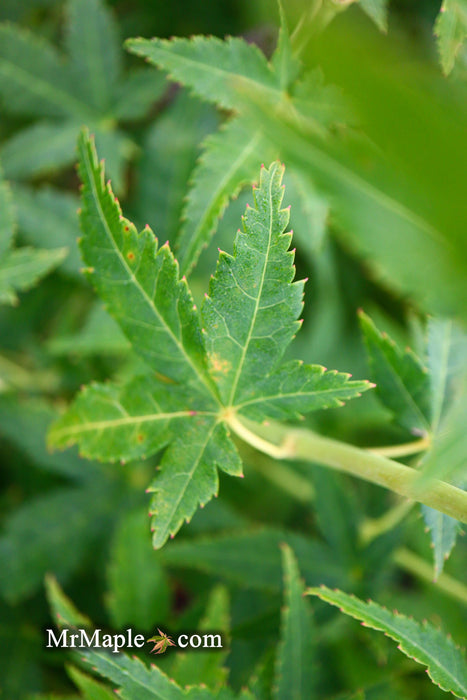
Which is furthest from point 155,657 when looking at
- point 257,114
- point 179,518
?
point 257,114

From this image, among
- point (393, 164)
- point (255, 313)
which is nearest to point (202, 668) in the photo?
point (255, 313)

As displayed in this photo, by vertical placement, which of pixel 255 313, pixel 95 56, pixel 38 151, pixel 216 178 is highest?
pixel 95 56

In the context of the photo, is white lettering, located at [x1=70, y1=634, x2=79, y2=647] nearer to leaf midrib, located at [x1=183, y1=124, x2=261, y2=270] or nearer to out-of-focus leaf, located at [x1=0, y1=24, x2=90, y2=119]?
leaf midrib, located at [x1=183, y1=124, x2=261, y2=270]

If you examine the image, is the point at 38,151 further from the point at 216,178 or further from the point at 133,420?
the point at 133,420

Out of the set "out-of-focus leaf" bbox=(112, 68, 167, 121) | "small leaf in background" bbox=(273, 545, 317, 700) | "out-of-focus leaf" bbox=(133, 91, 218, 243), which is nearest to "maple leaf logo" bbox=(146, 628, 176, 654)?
"small leaf in background" bbox=(273, 545, 317, 700)

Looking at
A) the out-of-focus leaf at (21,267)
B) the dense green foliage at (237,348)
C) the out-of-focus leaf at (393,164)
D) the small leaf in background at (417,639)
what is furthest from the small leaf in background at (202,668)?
the out-of-focus leaf at (393,164)

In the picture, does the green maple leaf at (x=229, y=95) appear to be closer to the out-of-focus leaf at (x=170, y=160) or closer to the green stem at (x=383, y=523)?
the out-of-focus leaf at (x=170, y=160)
